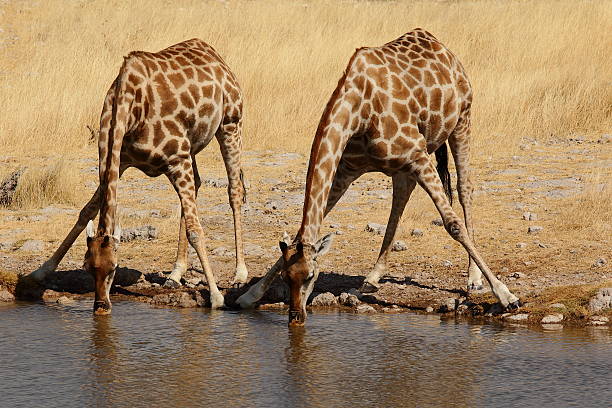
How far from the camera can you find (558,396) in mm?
6207

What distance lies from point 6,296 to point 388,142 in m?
3.66

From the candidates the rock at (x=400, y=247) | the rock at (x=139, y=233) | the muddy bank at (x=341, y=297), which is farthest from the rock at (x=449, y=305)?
the rock at (x=139, y=233)

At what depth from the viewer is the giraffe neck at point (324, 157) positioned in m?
7.97

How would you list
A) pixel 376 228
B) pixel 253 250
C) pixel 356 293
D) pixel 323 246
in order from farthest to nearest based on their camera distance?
pixel 376 228 → pixel 253 250 → pixel 356 293 → pixel 323 246

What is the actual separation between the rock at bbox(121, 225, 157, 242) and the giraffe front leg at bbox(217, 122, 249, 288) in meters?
1.45

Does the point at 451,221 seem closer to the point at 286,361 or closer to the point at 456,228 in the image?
the point at 456,228

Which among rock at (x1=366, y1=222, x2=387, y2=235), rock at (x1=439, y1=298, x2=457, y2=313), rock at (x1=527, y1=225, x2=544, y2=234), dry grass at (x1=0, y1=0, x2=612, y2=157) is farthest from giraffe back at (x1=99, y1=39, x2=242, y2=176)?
dry grass at (x1=0, y1=0, x2=612, y2=157)

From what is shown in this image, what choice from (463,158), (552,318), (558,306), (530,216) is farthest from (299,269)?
(530,216)

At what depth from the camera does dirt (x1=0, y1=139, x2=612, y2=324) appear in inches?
368

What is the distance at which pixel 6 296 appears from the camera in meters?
9.29

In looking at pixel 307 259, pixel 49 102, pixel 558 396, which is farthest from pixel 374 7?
pixel 558 396

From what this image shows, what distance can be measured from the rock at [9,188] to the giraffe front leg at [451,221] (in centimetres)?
648

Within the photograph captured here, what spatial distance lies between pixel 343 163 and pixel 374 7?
54.4 ft

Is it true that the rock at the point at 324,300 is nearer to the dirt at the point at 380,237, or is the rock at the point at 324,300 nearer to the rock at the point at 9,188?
the dirt at the point at 380,237
